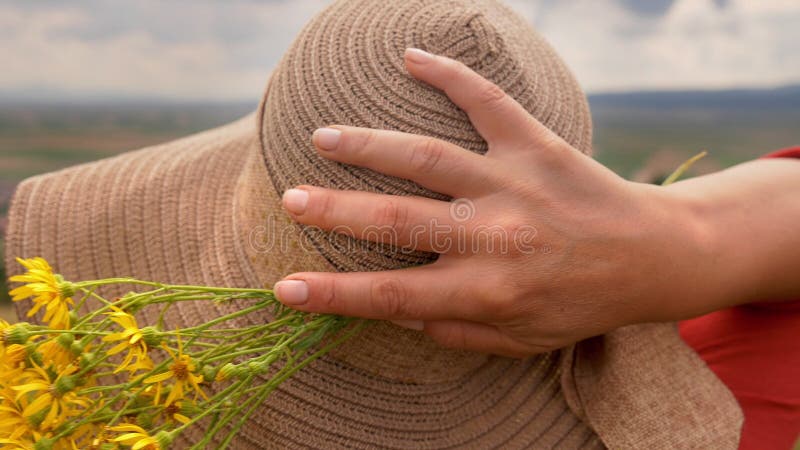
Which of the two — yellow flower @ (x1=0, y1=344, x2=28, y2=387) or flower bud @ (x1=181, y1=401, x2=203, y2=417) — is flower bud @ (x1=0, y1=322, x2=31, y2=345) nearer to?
yellow flower @ (x1=0, y1=344, x2=28, y2=387)

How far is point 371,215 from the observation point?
726 millimetres

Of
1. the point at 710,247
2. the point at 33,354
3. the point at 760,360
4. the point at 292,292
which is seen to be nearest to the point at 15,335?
the point at 33,354

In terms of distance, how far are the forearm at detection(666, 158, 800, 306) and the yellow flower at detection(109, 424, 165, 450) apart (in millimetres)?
685

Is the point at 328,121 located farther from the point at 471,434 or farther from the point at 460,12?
the point at 471,434

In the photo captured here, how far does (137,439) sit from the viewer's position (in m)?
0.59

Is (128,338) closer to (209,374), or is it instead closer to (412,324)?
(209,374)

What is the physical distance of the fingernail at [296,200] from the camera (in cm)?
74

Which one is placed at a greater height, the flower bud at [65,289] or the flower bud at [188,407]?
the flower bud at [65,289]

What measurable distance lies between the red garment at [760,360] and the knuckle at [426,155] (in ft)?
2.13

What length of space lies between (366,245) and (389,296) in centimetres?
7

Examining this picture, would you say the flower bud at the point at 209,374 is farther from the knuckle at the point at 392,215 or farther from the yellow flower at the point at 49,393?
the knuckle at the point at 392,215

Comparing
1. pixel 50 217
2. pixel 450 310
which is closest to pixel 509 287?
pixel 450 310

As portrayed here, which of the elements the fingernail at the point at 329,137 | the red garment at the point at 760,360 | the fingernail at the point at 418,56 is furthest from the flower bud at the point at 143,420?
the red garment at the point at 760,360

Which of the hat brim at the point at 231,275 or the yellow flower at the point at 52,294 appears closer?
the yellow flower at the point at 52,294
